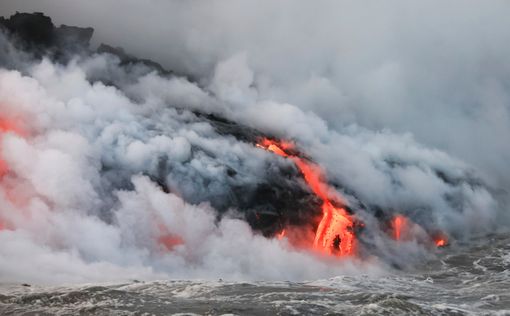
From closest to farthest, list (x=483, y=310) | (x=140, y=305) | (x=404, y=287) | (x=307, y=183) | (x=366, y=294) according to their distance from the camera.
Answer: (x=140, y=305) < (x=483, y=310) < (x=366, y=294) < (x=404, y=287) < (x=307, y=183)

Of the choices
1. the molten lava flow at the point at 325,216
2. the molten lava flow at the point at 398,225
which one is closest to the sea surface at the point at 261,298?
the molten lava flow at the point at 325,216

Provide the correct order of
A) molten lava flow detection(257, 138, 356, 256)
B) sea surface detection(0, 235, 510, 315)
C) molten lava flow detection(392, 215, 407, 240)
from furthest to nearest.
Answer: molten lava flow detection(392, 215, 407, 240)
molten lava flow detection(257, 138, 356, 256)
sea surface detection(0, 235, 510, 315)

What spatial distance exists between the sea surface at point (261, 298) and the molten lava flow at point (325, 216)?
60.0 ft

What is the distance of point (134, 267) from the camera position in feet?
195

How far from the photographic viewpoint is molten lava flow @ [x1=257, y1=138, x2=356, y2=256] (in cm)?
8625

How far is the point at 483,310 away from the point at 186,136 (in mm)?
52618

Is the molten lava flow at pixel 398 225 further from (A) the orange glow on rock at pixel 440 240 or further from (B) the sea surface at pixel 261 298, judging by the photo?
(B) the sea surface at pixel 261 298

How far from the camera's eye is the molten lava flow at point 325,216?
86.2 meters

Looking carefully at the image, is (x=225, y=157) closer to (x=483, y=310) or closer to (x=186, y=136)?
(x=186, y=136)

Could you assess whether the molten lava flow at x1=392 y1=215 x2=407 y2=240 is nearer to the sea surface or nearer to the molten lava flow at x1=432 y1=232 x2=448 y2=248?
the molten lava flow at x1=432 y1=232 x2=448 y2=248

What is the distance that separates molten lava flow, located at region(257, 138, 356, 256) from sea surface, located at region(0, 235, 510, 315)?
18300 mm

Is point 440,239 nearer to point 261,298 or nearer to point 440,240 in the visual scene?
point 440,240

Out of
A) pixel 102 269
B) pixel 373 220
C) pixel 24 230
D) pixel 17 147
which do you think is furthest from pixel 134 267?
pixel 373 220

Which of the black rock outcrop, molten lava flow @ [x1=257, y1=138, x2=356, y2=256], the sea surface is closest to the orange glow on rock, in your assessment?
molten lava flow @ [x1=257, y1=138, x2=356, y2=256]
